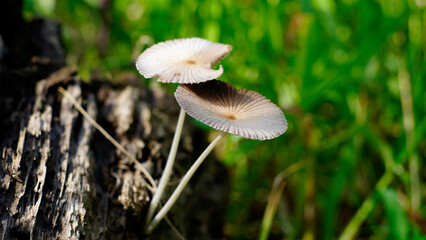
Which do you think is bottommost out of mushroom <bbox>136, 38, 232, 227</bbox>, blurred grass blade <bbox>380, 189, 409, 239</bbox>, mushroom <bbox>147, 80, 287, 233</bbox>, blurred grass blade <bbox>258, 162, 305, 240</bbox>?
blurred grass blade <bbox>380, 189, 409, 239</bbox>

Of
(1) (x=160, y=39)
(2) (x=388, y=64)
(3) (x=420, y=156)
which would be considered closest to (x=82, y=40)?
(1) (x=160, y=39)

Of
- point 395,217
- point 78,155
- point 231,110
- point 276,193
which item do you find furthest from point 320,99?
point 78,155

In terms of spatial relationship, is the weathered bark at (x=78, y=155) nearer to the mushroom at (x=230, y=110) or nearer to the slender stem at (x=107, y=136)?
the slender stem at (x=107, y=136)

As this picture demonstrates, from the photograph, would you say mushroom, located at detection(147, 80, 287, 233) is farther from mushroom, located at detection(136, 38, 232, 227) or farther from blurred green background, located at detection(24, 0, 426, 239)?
blurred green background, located at detection(24, 0, 426, 239)

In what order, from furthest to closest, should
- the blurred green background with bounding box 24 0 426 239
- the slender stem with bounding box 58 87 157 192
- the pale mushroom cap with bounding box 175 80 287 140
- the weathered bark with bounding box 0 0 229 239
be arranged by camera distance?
the blurred green background with bounding box 24 0 426 239 < the slender stem with bounding box 58 87 157 192 < the weathered bark with bounding box 0 0 229 239 < the pale mushroom cap with bounding box 175 80 287 140

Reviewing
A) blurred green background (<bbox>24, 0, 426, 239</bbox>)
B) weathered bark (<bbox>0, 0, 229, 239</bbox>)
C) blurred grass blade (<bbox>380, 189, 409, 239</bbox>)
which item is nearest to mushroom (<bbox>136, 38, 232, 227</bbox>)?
weathered bark (<bbox>0, 0, 229, 239</bbox>)

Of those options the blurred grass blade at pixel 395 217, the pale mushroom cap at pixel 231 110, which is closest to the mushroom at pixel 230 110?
the pale mushroom cap at pixel 231 110
